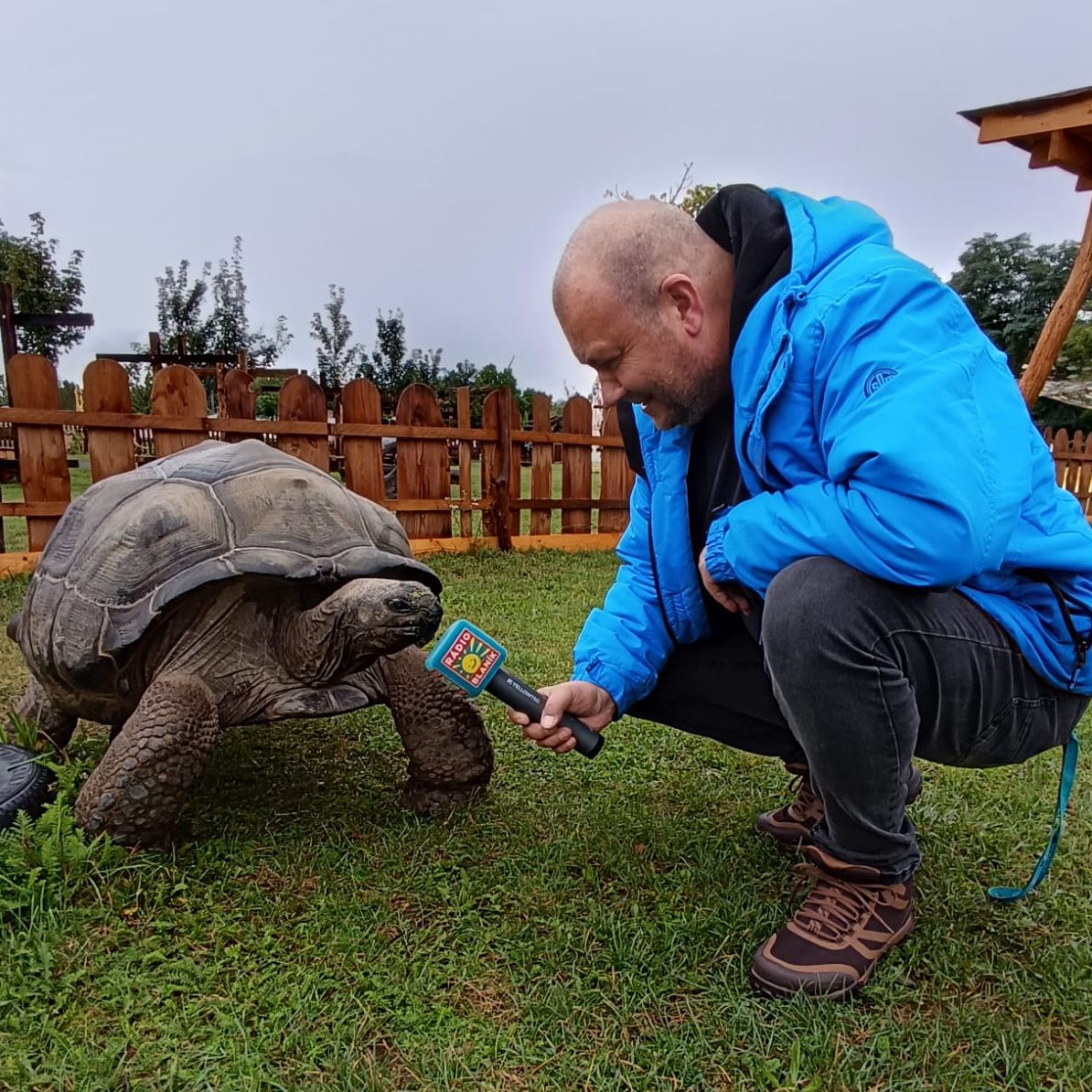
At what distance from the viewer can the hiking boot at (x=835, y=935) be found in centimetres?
147

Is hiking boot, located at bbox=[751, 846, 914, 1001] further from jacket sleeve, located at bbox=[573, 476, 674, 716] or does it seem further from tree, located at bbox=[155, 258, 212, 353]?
tree, located at bbox=[155, 258, 212, 353]

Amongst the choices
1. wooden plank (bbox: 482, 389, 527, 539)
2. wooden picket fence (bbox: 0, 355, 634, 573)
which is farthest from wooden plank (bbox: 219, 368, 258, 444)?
wooden plank (bbox: 482, 389, 527, 539)

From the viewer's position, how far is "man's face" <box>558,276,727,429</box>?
1.49 m

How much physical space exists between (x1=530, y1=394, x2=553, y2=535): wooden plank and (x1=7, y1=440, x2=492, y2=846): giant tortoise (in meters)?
4.40

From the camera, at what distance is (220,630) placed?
2.03 metres

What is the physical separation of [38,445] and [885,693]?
16.9ft

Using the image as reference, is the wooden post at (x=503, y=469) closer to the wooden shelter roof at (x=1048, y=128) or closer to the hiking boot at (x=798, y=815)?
the wooden shelter roof at (x=1048, y=128)

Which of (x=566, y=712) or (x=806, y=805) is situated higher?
(x=566, y=712)

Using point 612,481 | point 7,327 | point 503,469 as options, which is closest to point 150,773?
point 503,469

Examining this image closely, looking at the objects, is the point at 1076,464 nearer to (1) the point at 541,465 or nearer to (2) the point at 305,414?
(1) the point at 541,465

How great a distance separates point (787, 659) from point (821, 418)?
0.40 m

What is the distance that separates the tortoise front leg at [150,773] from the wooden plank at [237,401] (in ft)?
12.3

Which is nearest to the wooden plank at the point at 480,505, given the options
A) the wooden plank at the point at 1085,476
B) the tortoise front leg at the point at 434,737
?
the tortoise front leg at the point at 434,737

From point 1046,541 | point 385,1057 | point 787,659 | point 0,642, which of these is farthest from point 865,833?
point 0,642
